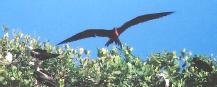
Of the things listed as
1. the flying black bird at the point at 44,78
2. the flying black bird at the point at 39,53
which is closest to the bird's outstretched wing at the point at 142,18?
the flying black bird at the point at 39,53

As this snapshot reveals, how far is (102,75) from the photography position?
17.7 meters

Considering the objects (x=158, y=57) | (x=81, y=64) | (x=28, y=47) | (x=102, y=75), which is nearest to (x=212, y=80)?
(x=158, y=57)

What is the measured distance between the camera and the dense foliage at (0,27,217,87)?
17000 mm

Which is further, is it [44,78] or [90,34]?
[44,78]

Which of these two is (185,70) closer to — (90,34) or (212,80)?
(212,80)

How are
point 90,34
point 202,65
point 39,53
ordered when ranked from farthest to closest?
point 202,65
point 39,53
point 90,34

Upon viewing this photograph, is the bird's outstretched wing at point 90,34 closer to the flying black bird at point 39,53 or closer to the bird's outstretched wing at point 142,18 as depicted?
the bird's outstretched wing at point 142,18

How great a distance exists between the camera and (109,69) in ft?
57.4

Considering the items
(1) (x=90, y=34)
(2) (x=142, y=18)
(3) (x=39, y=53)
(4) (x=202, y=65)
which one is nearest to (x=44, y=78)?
(3) (x=39, y=53)

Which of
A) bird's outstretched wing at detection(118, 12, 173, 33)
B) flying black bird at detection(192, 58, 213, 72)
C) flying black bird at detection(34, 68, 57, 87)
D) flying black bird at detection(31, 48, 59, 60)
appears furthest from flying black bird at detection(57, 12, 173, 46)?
flying black bird at detection(192, 58, 213, 72)

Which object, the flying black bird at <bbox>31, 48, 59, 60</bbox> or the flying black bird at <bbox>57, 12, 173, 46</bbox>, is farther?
the flying black bird at <bbox>31, 48, 59, 60</bbox>

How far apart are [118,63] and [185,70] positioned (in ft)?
9.24

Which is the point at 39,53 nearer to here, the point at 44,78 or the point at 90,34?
the point at 44,78

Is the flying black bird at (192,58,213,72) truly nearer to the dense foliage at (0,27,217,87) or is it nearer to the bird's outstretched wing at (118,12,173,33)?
the dense foliage at (0,27,217,87)
